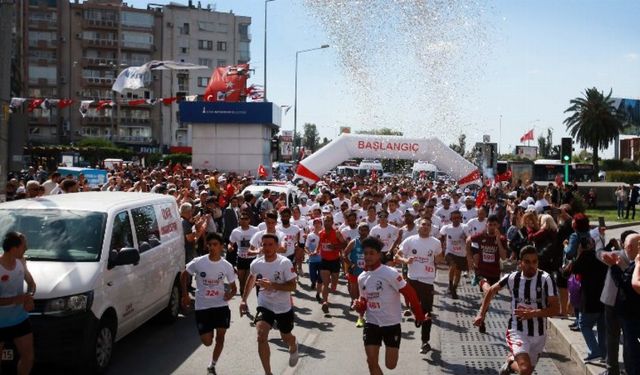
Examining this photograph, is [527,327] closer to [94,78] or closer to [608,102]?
[608,102]

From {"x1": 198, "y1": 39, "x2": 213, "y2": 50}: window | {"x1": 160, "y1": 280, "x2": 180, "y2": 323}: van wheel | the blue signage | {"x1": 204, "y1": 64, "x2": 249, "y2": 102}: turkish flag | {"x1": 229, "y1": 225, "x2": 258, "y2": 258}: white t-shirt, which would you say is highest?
{"x1": 198, "y1": 39, "x2": 213, "y2": 50}: window

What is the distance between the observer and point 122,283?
8312 mm

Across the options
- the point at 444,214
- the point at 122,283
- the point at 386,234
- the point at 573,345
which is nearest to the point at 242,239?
the point at 386,234

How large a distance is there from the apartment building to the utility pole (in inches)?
2723

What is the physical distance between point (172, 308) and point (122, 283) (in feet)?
8.09

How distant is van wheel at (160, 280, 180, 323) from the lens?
34.8 feet

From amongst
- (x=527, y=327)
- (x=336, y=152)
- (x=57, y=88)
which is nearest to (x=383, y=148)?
(x=336, y=152)

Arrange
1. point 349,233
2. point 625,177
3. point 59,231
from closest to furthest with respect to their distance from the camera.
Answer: point 59,231 < point 349,233 < point 625,177

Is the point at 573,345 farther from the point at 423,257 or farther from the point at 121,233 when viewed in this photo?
the point at 121,233

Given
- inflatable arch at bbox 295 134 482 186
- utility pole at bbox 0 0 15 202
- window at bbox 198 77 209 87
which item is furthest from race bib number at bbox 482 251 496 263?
window at bbox 198 77 209 87

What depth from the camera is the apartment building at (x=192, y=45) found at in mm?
82938

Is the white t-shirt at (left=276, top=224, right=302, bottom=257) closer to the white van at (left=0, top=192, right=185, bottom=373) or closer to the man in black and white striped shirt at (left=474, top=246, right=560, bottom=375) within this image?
the white van at (left=0, top=192, right=185, bottom=373)

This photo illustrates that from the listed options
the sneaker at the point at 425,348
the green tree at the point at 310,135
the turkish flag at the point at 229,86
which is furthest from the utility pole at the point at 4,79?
the green tree at the point at 310,135

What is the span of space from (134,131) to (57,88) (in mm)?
9453
